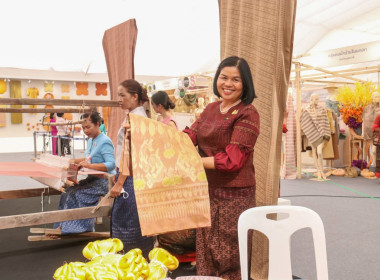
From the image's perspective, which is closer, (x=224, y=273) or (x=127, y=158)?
(x=127, y=158)

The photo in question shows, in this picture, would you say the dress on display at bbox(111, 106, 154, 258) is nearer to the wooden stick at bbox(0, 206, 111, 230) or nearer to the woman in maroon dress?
the wooden stick at bbox(0, 206, 111, 230)

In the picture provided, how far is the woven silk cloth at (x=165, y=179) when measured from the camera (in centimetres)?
131

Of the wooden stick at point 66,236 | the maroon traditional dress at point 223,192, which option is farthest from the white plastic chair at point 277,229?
the wooden stick at point 66,236

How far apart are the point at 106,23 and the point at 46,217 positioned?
9.39 metres

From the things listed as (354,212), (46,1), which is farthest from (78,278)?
(46,1)

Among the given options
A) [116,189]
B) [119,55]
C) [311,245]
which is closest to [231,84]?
[116,189]

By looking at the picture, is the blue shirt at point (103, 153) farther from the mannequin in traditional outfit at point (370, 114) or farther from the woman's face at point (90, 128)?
the mannequin in traditional outfit at point (370, 114)

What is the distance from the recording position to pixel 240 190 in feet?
5.77

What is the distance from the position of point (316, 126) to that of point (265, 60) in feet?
16.0

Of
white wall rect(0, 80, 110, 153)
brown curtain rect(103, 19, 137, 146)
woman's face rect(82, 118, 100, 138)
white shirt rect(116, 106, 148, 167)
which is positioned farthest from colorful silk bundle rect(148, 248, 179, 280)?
white wall rect(0, 80, 110, 153)

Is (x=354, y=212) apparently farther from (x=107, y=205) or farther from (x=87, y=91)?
(x=87, y=91)

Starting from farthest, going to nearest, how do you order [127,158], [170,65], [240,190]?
[170,65] < [240,190] < [127,158]

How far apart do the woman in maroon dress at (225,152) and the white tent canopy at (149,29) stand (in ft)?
30.6

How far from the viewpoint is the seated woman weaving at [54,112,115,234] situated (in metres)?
3.16
